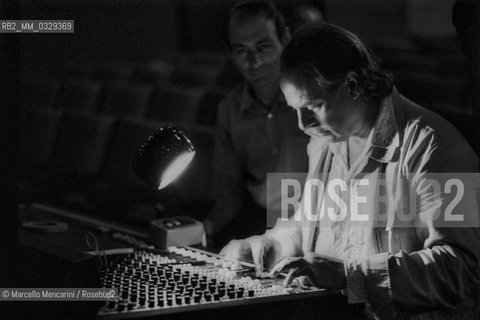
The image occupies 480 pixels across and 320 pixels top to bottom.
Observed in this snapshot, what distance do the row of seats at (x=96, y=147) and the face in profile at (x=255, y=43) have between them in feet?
3.45

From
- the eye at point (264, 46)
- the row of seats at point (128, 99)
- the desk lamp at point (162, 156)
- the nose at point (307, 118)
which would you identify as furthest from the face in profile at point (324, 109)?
the row of seats at point (128, 99)

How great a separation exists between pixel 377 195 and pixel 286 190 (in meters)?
1.09

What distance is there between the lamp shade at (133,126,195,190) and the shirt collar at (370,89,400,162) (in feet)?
1.96

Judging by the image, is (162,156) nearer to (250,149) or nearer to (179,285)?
(179,285)

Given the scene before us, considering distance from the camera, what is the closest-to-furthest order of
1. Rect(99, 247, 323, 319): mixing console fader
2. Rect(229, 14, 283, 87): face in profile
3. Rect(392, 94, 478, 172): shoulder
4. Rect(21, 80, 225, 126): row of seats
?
Rect(99, 247, 323, 319): mixing console fader
Rect(392, 94, 478, 172): shoulder
Rect(229, 14, 283, 87): face in profile
Rect(21, 80, 225, 126): row of seats

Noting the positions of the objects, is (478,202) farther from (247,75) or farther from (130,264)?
(247,75)

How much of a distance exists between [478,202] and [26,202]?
2.29 m

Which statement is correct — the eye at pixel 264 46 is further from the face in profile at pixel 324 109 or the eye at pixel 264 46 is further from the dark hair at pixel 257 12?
the face in profile at pixel 324 109

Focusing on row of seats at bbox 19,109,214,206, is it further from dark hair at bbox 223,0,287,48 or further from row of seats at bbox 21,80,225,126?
dark hair at bbox 223,0,287,48

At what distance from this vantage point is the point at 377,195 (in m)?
2.61

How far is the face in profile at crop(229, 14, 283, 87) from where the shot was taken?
360 centimetres

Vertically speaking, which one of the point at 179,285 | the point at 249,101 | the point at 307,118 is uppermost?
the point at 249,101

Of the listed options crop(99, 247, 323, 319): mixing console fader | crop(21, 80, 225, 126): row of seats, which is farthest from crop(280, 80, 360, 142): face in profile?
crop(21, 80, 225, 126): row of seats

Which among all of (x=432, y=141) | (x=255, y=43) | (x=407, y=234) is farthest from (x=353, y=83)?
(x=255, y=43)
